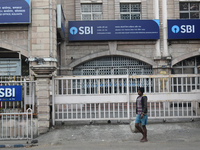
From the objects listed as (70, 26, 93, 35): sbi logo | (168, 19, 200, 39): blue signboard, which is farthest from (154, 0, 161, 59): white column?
(70, 26, 93, 35): sbi logo

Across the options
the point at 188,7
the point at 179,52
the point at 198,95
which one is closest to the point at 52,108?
the point at 198,95

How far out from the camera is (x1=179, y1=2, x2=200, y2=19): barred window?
14.6 m

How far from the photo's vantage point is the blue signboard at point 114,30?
1392cm

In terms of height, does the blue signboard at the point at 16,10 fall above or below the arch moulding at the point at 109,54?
above

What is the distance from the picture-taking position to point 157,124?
8.46 meters

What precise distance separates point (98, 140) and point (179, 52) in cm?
926

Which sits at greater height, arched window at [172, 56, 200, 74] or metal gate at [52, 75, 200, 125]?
arched window at [172, 56, 200, 74]

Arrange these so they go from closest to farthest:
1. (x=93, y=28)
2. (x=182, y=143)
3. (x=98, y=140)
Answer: (x=182, y=143)
(x=98, y=140)
(x=93, y=28)

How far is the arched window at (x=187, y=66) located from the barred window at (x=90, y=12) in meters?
5.51

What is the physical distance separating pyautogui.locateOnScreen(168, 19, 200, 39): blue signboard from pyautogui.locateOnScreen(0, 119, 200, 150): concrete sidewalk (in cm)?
676

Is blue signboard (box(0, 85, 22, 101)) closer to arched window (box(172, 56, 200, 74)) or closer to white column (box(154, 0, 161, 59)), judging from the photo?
white column (box(154, 0, 161, 59))

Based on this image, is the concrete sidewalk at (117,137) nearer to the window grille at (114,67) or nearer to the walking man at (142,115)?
the walking man at (142,115)

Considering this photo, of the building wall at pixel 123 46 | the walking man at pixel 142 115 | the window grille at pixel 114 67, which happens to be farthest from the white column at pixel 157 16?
the walking man at pixel 142 115

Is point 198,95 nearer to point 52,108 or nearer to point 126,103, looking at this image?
point 126,103
